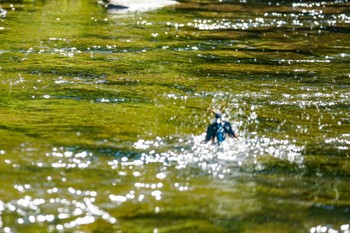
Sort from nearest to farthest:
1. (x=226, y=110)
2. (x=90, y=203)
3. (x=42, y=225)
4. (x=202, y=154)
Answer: (x=42, y=225)
(x=90, y=203)
(x=202, y=154)
(x=226, y=110)

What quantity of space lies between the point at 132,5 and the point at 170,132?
3947 centimetres

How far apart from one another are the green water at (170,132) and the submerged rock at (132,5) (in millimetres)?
14654

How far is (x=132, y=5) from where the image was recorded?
6056 cm

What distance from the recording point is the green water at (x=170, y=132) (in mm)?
16328

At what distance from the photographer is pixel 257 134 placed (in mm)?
22516

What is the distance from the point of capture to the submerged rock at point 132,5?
59.9 metres

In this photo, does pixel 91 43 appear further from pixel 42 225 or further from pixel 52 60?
pixel 42 225

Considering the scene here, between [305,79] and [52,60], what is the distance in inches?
492

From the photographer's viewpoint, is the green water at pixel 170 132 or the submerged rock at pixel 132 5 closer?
the green water at pixel 170 132

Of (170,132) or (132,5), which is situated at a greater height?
(132,5)

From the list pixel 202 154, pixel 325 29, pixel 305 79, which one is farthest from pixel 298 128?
pixel 325 29

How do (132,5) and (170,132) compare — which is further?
(132,5)

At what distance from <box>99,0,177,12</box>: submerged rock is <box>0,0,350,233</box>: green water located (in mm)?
14654

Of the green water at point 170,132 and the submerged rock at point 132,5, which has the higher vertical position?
the submerged rock at point 132,5
